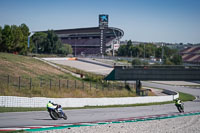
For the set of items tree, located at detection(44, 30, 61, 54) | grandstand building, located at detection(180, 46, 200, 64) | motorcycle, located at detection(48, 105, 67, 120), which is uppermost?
tree, located at detection(44, 30, 61, 54)

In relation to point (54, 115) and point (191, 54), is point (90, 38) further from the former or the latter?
point (54, 115)

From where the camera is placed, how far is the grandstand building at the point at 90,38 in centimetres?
14638

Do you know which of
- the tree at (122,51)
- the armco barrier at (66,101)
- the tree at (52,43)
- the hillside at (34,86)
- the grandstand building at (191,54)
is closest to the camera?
the armco barrier at (66,101)

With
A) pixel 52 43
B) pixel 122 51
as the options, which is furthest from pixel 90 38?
pixel 52 43

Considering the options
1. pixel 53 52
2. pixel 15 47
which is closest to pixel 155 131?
pixel 15 47

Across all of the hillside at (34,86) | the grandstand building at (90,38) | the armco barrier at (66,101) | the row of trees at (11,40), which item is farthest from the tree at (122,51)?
the armco barrier at (66,101)

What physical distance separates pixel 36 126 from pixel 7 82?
1725 centimetres

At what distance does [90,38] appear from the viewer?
15775 centimetres

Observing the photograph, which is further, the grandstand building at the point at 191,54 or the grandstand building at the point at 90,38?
the grandstand building at the point at 90,38

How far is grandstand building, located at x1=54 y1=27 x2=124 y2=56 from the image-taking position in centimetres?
14638

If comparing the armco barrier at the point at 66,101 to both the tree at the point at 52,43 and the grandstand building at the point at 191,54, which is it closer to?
the tree at the point at 52,43

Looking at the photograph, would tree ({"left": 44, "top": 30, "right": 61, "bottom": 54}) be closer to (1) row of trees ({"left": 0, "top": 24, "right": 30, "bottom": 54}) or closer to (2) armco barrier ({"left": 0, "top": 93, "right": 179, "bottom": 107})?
(1) row of trees ({"left": 0, "top": 24, "right": 30, "bottom": 54})

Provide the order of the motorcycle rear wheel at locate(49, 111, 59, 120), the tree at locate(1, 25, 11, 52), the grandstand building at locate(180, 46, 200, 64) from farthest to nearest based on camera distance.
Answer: the grandstand building at locate(180, 46, 200, 64) → the tree at locate(1, 25, 11, 52) → the motorcycle rear wheel at locate(49, 111, 59, 120)

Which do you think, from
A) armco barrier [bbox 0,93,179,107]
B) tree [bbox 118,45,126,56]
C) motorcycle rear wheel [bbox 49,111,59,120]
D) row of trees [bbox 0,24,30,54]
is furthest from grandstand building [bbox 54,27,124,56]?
motorcycle rear wheel [bbox 49,111,59,120]
